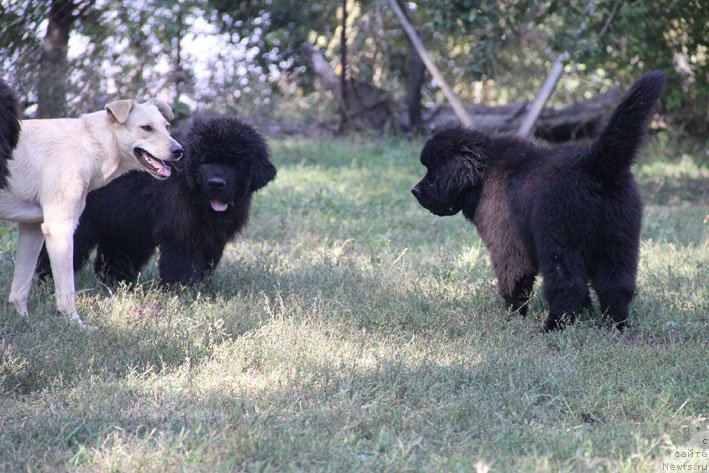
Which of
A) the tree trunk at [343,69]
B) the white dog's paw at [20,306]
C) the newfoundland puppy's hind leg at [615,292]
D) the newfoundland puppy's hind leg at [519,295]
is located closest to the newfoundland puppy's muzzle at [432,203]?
the newfoundland puppy's hind leg at [519,295]

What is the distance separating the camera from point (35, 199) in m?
5.72

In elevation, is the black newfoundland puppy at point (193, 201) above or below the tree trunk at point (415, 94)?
above

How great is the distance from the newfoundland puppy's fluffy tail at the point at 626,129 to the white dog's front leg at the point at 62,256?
353cm

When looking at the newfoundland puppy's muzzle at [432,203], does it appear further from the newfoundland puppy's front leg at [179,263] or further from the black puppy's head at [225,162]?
the newfoundland puppy's front leg at [179,263]

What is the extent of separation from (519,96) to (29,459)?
57.3ft

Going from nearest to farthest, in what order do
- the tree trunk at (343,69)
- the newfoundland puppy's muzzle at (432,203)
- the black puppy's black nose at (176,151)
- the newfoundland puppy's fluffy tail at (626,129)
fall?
the newfoundland puppy's fluffy tail at (626,129) → the black puppy's black nose at (176,151) → the newfoundland puppy's muzzle at (432,203) → the tree trunk at (343,69)

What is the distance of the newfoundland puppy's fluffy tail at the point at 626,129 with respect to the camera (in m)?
5.21

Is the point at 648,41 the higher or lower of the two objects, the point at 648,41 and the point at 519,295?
the higher

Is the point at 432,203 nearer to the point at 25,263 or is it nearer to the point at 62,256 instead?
the point at 62,256

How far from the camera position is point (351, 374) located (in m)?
4.76

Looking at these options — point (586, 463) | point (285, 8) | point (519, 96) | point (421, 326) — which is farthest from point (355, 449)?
point (519, 96)

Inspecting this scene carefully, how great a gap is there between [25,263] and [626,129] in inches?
166

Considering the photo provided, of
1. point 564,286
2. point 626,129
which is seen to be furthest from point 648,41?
point 564,286

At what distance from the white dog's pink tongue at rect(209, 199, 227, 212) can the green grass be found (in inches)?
27.2
